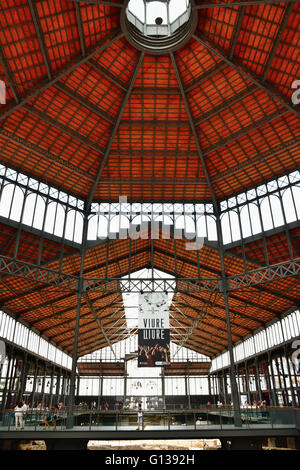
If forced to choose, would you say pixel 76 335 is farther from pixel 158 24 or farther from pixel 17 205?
pixel 158 24

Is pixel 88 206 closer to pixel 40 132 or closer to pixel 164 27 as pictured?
pixel 40 132

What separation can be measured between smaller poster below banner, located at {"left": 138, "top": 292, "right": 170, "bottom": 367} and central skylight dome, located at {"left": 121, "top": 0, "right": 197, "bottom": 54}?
1999 cm

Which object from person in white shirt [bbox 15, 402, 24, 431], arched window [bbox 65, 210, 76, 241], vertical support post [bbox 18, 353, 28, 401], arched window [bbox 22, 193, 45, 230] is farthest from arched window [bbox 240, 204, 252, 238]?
vertical support post [bbox 18, 353, 28, 401]

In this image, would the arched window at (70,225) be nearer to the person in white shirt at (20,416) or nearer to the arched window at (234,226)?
the person in white shirt at (20,416)

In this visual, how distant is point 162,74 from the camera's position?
25641mm

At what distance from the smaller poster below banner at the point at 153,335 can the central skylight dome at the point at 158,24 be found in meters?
20.0

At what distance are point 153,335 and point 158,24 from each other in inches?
933

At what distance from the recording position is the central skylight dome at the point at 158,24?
2253 cm

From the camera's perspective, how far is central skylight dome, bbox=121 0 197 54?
22531 millimetres

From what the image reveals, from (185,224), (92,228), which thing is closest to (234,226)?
(185,224)

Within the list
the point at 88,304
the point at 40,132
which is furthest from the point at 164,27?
the point at 88,304

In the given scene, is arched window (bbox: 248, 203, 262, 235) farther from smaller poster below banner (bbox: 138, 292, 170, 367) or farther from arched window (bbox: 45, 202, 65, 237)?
arched window (bbox: 45, 202, 65, 237)

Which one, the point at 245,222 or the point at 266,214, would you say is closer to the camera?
the point at 266,214

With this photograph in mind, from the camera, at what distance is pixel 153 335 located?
2853 cm
